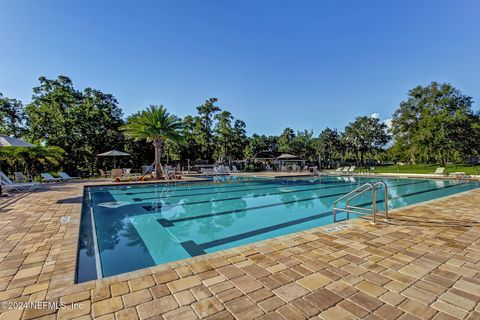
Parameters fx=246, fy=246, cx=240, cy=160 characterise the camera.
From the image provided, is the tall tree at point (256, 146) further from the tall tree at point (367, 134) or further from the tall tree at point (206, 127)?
the tall tree at point (367, 134)

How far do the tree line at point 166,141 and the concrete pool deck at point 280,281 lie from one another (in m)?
14.9

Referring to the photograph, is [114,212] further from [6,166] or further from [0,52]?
[6,166]

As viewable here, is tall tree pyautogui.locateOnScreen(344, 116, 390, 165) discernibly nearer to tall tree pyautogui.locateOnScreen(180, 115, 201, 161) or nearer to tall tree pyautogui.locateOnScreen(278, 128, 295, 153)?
tall tree pyautogui.locateOnScreen(278, 128, 295, 153)

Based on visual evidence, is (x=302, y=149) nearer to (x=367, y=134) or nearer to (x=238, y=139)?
(x=367, y=134)

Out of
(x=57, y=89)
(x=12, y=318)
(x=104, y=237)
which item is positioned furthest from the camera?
(x=57, y=89)

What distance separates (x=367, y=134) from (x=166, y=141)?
3201cm

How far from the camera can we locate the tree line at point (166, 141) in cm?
2052

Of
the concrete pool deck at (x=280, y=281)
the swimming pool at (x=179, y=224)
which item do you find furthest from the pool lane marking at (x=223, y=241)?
the concrete pool deck at (x=280, y=281)

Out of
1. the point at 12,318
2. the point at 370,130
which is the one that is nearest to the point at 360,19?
the point at 12,318

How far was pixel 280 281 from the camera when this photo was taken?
2.41 m

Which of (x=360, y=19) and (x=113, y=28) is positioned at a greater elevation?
(x=360, y=19)

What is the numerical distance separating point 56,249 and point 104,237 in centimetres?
197

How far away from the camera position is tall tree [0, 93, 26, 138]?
2045 centimetres

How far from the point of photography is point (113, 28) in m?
11.6
